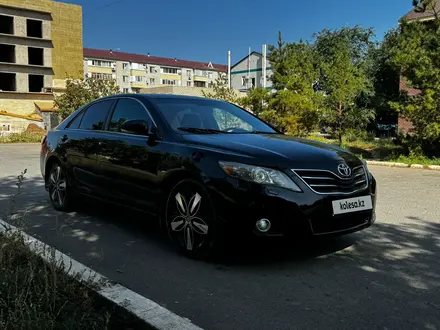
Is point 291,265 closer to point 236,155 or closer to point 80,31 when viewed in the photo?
point 236,155

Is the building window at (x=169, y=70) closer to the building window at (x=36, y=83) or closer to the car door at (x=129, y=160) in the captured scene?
the building window at (x=36, y=83)

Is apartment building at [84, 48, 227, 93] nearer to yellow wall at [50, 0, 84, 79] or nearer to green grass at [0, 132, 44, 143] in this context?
yellow wall at [50, 0, 84, 79]

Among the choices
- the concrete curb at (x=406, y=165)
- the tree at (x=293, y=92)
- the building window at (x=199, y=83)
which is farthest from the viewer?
the building window at (x=199, y=83)

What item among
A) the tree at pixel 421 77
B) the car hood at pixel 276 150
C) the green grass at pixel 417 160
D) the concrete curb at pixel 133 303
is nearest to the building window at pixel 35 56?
the tree at pixel 421 77

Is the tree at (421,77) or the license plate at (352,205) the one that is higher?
the tree at (421,77)

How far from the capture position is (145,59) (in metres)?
95.3

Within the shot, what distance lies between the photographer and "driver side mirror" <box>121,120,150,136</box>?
4766 mm

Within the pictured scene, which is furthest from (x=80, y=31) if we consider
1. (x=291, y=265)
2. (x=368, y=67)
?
(x=291, y=265)

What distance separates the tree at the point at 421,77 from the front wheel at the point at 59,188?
1000 cm

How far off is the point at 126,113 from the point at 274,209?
8.16 feet

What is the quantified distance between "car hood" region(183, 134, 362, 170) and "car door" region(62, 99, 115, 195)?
161 cm

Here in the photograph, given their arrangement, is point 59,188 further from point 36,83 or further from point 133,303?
point 36,83

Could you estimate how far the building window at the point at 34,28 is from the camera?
4500 cm

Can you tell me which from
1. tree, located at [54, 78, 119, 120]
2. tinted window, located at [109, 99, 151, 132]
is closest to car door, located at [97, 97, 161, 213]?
tinted window, located at [109, 99, 151, 132]
